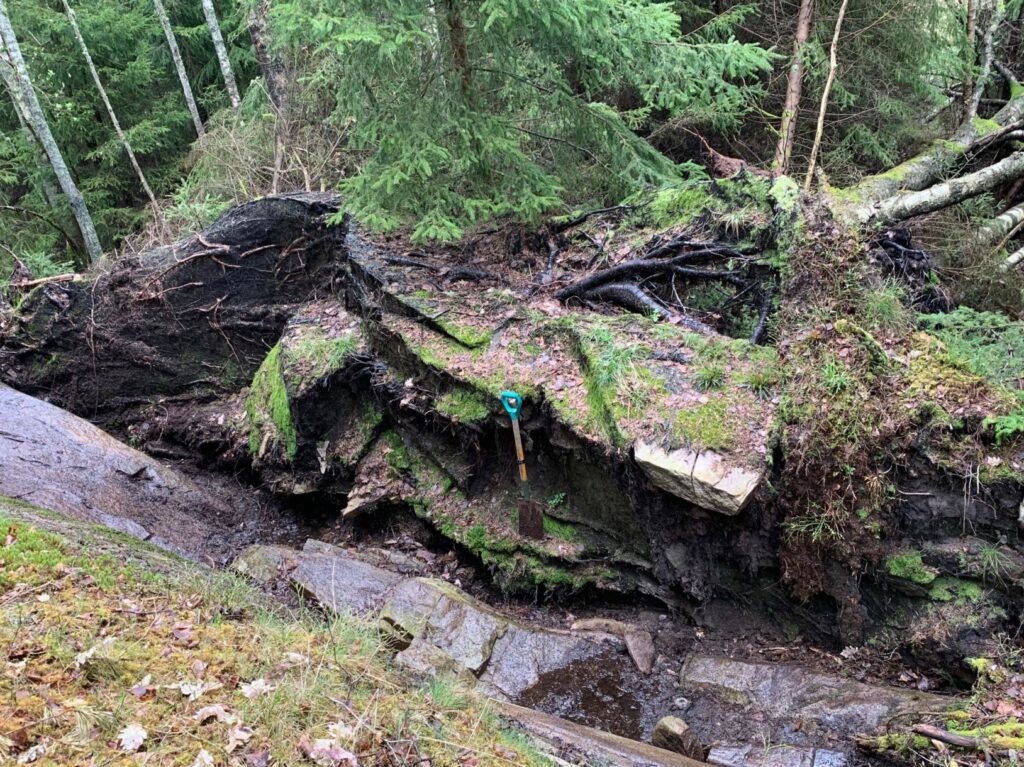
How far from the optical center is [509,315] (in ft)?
23.7

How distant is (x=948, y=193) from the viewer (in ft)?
29.9

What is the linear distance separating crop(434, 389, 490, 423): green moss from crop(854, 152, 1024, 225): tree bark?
588 centimetres

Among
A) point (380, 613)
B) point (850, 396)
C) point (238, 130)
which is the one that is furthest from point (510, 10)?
point (238, 130)

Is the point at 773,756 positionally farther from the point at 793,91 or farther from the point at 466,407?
the point at 793,91

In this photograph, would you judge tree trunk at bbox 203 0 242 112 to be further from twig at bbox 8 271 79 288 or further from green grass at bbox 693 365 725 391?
green grass at bbox 693 365 725 391

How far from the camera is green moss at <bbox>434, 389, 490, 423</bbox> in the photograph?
6688 millimetres

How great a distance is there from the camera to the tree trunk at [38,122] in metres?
11.2

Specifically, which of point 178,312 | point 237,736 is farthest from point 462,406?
point 178,312

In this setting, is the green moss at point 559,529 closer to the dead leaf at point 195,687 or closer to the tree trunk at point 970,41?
the dead leaf at point 195,687

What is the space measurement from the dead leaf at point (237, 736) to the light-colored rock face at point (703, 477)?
3.60m

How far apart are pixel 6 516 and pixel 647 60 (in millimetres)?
7897

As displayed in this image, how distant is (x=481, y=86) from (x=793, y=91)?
5036 millimetres

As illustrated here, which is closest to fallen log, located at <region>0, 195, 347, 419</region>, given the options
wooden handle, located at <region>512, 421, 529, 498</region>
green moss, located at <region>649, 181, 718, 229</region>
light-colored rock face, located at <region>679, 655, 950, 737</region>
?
green moss, located at <region>649, 181, 718, 229</region>

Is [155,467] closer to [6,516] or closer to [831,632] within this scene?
[6,516]
